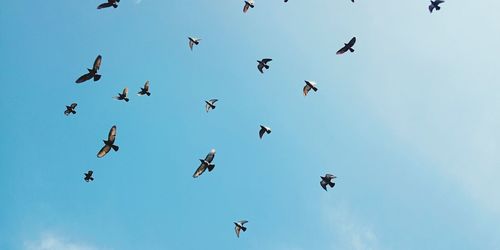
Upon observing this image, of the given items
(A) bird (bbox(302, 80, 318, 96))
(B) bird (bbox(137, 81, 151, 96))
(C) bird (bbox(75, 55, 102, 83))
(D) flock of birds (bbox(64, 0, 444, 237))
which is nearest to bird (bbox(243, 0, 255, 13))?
(D) flock of birds (bbox(64, 0, 444, 237))

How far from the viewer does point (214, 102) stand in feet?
152

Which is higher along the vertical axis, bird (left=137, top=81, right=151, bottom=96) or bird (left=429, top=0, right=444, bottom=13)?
bird (left=429, top=0, right=444, bottom=13)

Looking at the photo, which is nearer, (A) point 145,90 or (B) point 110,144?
(B) point 110,144

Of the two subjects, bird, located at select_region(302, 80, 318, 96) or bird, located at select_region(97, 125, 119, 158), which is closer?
bird, located at select_region(97, 125, 119, 158)

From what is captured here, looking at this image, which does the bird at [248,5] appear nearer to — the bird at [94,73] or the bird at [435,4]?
the bird at [94,73]

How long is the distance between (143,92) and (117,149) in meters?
7.34

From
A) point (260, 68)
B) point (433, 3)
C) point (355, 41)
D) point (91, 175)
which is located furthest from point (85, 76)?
point (433, 3)

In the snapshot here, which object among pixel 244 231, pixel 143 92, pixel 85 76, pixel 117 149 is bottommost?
pixel 244 231

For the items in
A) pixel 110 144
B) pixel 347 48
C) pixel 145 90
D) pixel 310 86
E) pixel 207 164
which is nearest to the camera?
pixel 207 164

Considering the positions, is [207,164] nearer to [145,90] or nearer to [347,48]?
[145,90]

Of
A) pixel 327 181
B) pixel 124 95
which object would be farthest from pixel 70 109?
A: pixel 327 181

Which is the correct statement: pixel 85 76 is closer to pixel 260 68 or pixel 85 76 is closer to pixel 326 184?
pixel 260 68

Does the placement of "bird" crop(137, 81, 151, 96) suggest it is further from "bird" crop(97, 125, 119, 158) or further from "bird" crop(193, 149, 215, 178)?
"bird" crop(193, 149, 215, 178)

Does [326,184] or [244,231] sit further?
[244,231]
